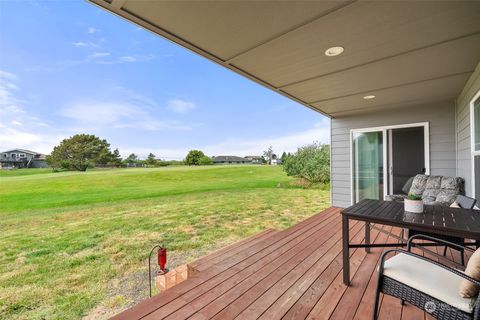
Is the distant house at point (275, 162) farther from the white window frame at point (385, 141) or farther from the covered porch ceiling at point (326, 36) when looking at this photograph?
the covered porch ceiling at point (326, 36)

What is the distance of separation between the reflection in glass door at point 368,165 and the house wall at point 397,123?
0.59 ft

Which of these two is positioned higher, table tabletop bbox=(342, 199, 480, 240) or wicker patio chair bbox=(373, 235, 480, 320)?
table tabletop bbox=(342, 199, 480, 240)

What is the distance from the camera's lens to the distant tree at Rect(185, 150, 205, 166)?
2383 cm

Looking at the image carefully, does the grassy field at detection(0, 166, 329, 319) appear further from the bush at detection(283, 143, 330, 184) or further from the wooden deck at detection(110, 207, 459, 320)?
the bush at detection(283, 143, 330, 184)

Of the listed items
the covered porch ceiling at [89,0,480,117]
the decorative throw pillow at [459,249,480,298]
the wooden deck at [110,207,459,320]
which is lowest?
the wooden deck at [110,207,459,320]

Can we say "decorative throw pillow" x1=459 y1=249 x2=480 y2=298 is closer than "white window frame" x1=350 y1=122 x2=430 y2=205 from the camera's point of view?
Yes

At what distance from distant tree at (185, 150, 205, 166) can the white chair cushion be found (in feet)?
76.6

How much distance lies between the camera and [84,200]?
9.29 m

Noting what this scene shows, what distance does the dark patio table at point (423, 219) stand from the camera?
4.95 ft

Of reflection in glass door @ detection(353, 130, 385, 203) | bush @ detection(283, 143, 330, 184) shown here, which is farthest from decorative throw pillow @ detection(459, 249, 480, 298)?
bush @ detection(283, 143, 330, 184)

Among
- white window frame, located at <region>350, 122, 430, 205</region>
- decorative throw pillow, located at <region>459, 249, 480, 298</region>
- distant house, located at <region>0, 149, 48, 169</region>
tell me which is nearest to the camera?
decorative throw pillow, located at <region>459, 249, 480, 298</region>

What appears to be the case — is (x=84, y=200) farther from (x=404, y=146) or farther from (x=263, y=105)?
(x=263, y=105)

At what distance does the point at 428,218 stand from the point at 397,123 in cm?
361

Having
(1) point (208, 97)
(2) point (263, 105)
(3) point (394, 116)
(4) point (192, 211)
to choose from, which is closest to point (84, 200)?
(4) point (192, 211)
